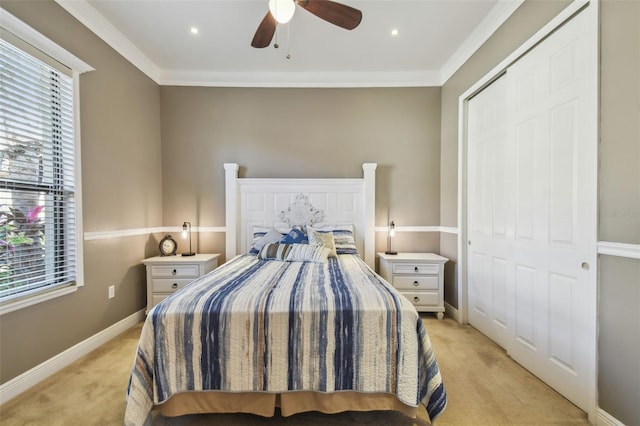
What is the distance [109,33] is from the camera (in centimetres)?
243

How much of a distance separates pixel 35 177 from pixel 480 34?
4057 mm

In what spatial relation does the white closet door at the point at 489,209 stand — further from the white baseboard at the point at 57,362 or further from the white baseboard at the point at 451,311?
the white baseboard at the point at 57,362

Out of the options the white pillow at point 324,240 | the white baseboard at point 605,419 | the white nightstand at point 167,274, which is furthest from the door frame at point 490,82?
the white nightstand at point 167,274

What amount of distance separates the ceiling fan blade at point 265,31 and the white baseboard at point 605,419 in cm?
330

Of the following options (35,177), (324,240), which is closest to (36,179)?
(35,177)

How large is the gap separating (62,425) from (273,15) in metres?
2.88

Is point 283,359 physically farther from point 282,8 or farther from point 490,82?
point 490,82

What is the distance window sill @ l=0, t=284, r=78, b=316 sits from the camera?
5.35 feet

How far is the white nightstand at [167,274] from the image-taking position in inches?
109

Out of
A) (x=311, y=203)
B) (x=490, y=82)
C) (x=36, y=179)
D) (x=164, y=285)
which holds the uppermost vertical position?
(x=490, y=82)

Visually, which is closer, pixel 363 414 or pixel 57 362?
pixel 363 414

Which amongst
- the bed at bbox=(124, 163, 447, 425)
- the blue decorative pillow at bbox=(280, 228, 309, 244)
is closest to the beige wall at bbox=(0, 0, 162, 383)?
the bed at bbox=(124, 163, 447, 425)

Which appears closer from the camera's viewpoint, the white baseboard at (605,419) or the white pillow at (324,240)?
the white baseboard at (605,419)

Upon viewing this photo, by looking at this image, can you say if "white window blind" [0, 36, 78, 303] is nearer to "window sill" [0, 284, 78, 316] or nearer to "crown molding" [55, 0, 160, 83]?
"window sill" [0, 284, 78, 316]
